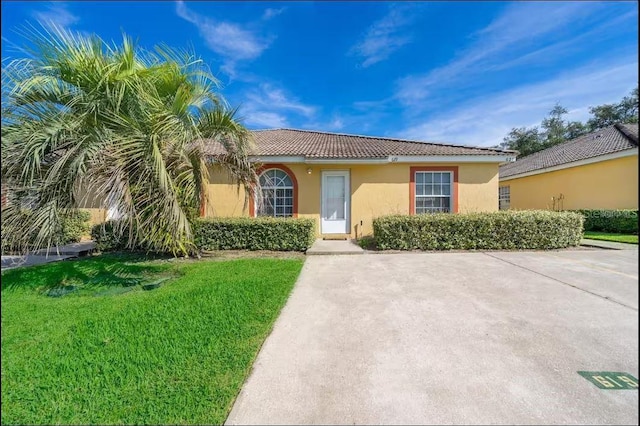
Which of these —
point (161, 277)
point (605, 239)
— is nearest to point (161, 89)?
point (161, 277)

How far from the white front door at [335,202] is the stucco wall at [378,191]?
0.75 ft

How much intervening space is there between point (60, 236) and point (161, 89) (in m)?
3.42

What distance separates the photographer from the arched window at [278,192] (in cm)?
1152

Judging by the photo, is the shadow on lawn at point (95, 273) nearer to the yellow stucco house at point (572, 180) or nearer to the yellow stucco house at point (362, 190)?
the yellow stucco house at point (362, 190)

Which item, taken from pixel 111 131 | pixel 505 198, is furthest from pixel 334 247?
pixel 505 198

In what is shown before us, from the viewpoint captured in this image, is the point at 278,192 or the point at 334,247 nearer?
the point at 334,247

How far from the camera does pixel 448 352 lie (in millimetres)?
3303

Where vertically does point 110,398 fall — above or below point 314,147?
below

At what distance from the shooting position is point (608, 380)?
2787mm

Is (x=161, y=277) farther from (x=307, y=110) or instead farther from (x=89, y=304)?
(x=307, y=110)

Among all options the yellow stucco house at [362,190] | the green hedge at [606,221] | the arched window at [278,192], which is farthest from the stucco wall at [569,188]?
the arched window at [278,192]

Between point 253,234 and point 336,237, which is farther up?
point 253,234

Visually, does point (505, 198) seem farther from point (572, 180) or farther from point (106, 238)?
point (106, 238)

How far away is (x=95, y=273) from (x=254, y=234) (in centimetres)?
410
